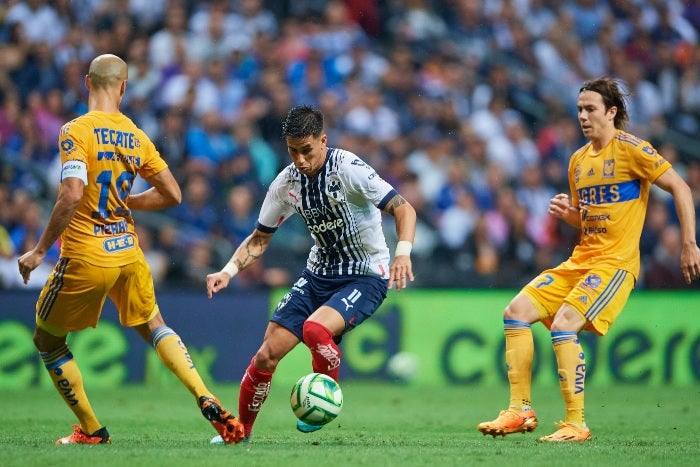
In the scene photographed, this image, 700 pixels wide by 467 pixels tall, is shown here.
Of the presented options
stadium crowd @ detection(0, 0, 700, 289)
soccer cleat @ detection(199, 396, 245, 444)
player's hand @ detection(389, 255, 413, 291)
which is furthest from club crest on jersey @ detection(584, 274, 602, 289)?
stadium crowd @ detection(0, 0, 700, 289)

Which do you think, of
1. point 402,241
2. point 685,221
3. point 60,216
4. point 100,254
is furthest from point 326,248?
point 685,221

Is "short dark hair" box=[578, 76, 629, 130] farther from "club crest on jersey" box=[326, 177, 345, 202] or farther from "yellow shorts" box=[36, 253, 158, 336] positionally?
"yellow shorts" box=[36, 253, 158, 336]

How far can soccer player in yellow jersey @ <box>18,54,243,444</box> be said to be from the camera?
7059mm

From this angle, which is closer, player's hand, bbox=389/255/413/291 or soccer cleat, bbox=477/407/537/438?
player's hand, bbox=389/255/413/291

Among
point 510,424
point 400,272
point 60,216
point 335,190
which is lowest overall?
point 510,424

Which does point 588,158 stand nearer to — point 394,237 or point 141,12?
point 394,237

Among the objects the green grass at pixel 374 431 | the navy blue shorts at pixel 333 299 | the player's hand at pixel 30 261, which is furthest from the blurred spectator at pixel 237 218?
the player's hand at pixel 30 261

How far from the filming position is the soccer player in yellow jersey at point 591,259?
7.85 m

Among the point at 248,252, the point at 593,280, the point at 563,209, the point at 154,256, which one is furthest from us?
the point at 154,256

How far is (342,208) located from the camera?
7691 mm

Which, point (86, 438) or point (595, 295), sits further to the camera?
point (595, 295)

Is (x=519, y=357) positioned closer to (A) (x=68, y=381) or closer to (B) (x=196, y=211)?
(A) (x=68, y=381)

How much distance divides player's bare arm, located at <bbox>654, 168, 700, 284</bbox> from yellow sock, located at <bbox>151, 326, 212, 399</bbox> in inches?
133

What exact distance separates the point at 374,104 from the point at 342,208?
8.68 m
